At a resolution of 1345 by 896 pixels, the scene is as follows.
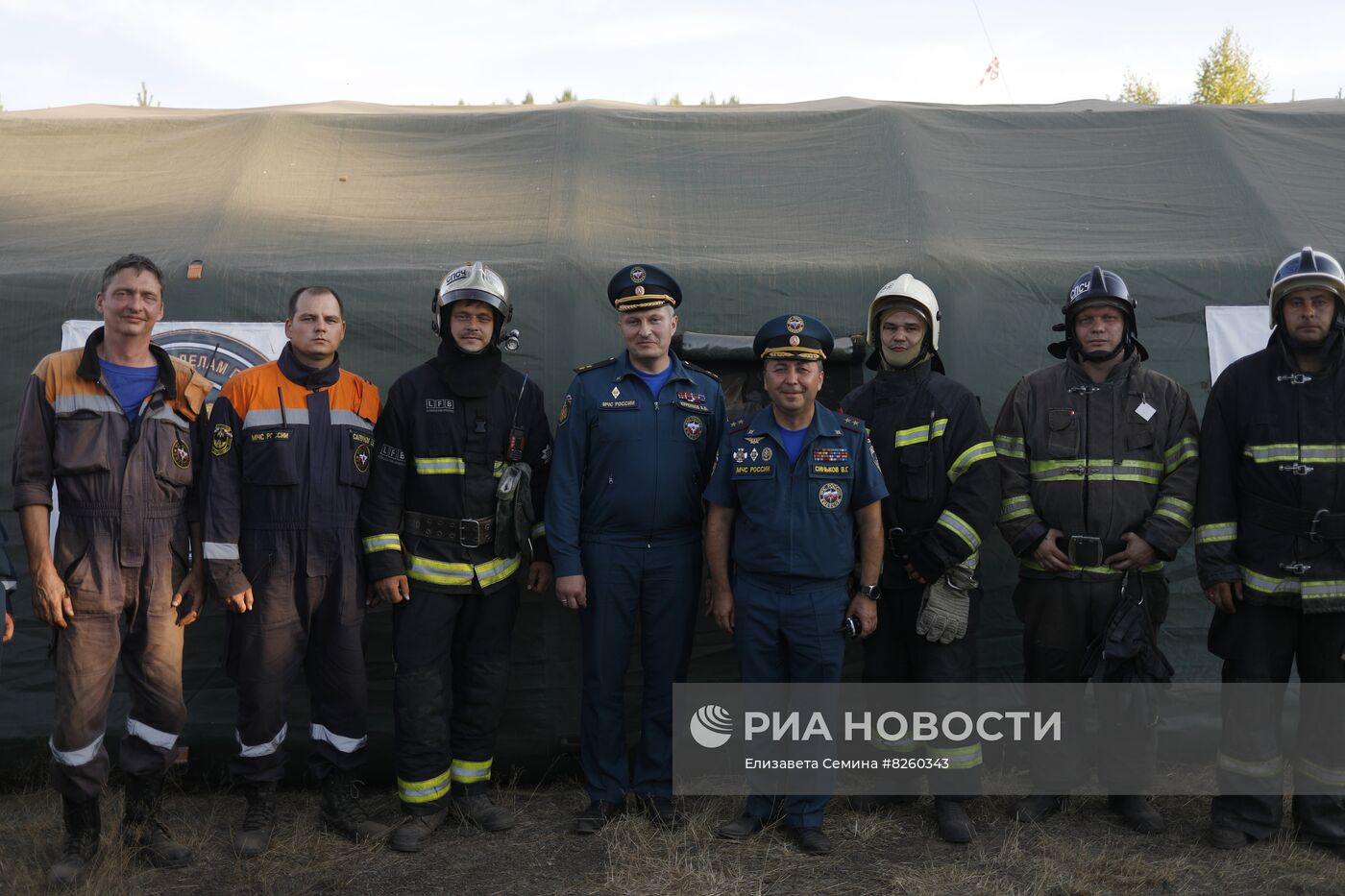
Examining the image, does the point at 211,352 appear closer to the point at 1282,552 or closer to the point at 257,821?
the point at 257,821

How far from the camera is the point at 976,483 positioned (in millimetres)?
4457

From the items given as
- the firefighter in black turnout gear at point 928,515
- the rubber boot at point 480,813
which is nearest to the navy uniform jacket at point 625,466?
the firefighter in black turnout gear at point 928,515

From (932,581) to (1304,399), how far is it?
1.67 metres

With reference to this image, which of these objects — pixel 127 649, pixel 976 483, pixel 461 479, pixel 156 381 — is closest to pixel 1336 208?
pixel 976 483

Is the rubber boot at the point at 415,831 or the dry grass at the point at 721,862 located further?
the rubber boot at the point at 415,831

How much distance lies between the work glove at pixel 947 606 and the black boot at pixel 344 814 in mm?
2488

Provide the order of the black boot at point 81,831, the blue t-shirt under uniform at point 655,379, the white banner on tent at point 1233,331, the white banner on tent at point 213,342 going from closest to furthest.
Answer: the black boot at point 81,831
the blue t-shirt under uniform at point 655,379
the white banner on tent at point 213,342
the white banner on tent at point 1233,331

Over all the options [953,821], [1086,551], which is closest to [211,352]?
[953,821]

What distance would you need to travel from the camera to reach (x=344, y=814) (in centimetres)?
458

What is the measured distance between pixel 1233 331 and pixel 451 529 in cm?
405

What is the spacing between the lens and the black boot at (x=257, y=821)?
14.4 feet

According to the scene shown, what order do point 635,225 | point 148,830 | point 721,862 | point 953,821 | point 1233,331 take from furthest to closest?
point 635,225 → point 1233,331 → point 953,821 → point 148,830 → point 721,862

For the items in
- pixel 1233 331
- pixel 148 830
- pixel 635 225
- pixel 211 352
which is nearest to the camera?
pixel 148 830

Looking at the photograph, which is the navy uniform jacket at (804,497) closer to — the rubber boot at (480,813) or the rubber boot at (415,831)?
the rubber boot at (480,813)
